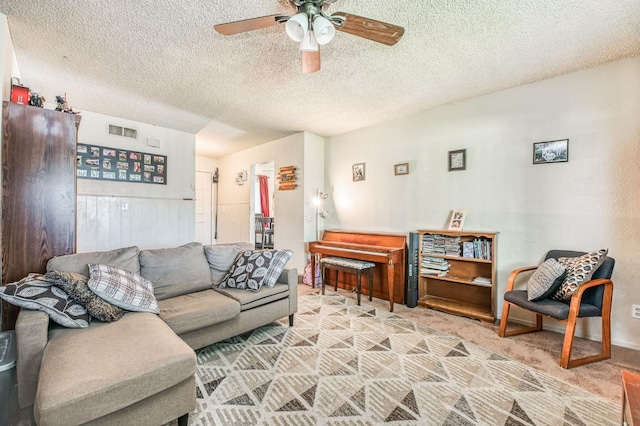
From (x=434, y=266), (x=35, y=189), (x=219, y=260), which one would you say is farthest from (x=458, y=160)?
(x=35, y=189)

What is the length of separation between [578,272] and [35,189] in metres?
4.24

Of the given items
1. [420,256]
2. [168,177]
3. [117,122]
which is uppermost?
[117,122]

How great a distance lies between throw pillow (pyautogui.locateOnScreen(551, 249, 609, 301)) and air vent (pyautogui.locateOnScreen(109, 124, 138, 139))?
17.8 feet

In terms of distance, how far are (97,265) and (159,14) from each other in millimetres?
1747

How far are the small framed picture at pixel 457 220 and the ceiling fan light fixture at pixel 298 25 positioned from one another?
2.61m

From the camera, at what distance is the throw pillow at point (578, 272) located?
7.13 feet

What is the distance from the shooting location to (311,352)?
7.27 feet

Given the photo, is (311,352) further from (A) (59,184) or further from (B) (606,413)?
(A) (59,184)

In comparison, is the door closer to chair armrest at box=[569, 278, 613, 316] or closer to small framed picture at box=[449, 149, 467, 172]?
small framed picture at box=[449, 149, 467, 172]

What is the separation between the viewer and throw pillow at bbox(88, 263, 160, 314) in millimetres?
1746

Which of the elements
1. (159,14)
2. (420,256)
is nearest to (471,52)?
(420,256)

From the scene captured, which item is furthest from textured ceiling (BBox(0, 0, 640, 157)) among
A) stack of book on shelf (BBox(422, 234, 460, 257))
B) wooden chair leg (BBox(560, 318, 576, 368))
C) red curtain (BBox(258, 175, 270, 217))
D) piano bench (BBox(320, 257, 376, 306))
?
red curtain (BBox(258, 175, 270, 217))

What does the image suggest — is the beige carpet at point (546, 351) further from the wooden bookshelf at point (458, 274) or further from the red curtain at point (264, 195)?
the red curtain at point (264, 195)

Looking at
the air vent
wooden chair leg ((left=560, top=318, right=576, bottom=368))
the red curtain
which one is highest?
the air vent
